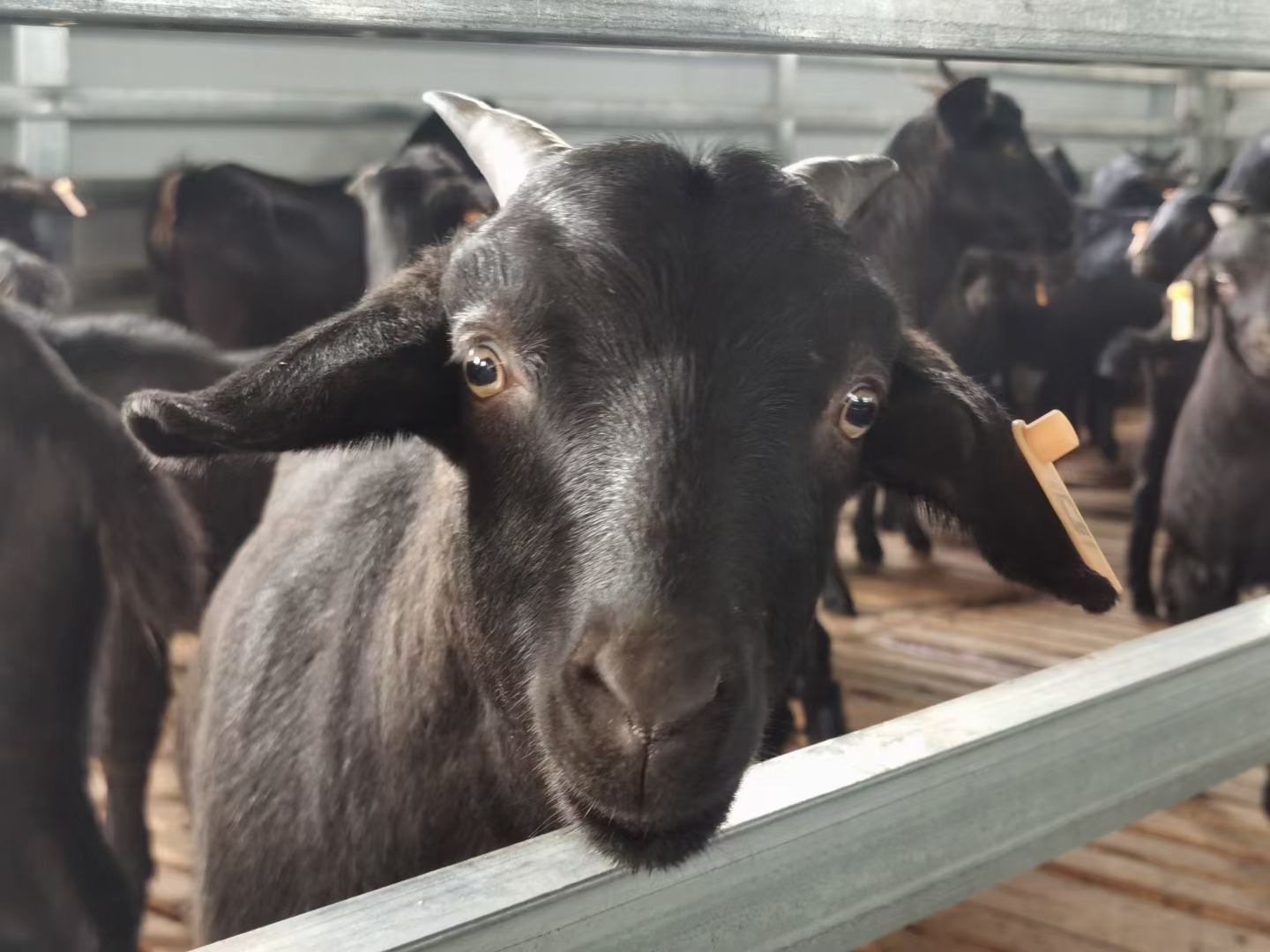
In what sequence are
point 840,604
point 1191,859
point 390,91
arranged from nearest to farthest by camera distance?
1. point 1191,859
2. point 840,604
3. point 390,91

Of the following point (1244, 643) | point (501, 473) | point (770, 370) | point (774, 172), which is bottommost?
point (1244, 643)

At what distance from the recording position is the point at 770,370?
4.64ft

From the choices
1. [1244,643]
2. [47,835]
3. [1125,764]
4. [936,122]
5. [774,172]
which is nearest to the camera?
[774,172]

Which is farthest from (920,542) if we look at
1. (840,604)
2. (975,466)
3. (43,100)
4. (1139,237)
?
(975,466)

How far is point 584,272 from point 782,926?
81cm

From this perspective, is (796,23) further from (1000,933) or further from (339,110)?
(339,110)

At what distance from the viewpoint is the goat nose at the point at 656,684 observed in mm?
1175

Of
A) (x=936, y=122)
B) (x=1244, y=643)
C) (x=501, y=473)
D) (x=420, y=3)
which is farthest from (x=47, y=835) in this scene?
(x=936, y=122)

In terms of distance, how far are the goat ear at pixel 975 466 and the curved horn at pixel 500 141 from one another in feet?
1.71

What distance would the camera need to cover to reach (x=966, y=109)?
14.4ft

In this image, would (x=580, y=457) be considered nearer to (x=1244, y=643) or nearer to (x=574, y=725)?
(x=574, y=725)

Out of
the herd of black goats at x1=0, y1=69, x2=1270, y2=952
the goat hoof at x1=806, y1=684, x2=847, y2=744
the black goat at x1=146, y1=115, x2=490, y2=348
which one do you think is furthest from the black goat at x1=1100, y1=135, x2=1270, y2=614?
the herd of black goats at x1=0, y1=69, x2=1270, y2=952

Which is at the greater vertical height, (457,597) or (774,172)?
(774,172)

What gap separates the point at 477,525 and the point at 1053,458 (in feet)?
2.27
